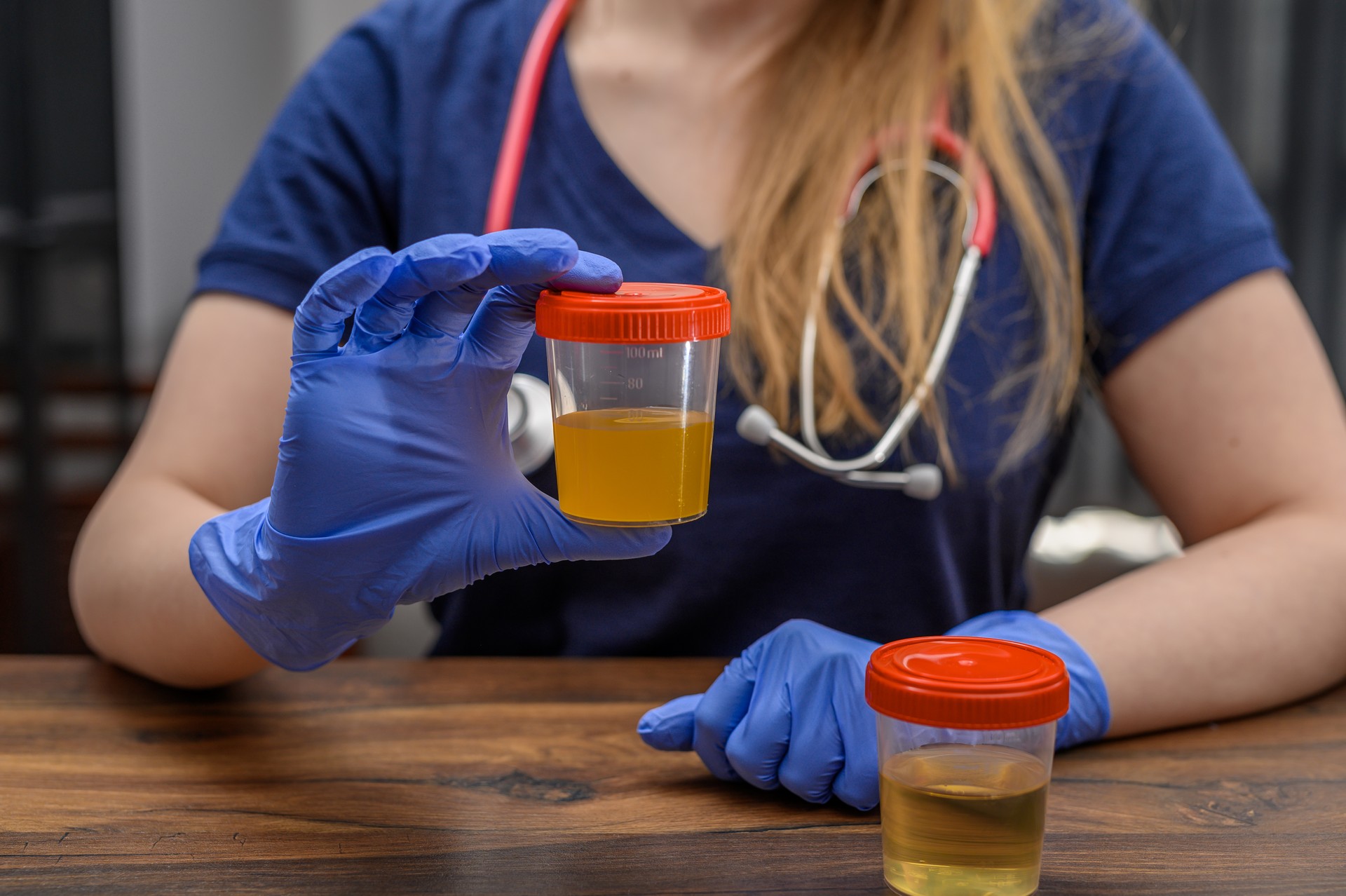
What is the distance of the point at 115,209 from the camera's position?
2385 mm

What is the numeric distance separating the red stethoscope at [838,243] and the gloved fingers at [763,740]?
27 centimetres

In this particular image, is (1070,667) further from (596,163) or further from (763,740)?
(596,163)

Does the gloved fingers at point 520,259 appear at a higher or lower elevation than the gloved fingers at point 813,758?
higher

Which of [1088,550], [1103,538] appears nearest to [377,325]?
[1088,550]

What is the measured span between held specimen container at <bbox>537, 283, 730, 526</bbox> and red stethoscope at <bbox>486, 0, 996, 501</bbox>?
28 cm

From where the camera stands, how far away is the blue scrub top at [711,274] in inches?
40.0

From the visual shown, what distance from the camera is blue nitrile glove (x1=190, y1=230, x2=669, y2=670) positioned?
604mm

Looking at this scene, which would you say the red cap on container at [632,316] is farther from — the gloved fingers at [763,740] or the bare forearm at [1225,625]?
the bare forearm at [1225,625]

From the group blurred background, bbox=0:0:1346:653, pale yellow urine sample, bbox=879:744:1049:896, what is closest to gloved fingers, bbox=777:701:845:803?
pale yellow urine sample, bbox=879:744:1049:896

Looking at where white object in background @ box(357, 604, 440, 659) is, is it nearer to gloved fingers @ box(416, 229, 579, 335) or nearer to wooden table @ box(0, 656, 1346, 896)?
wooden table @ box(0, 656, 1346, 896)

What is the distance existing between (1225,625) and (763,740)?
0.40 m

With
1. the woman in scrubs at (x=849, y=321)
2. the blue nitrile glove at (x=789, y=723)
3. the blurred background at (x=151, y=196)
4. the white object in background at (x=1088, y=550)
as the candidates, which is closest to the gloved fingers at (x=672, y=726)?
the blue nitrile glove at (x=789, y=723)

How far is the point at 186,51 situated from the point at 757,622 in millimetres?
2636

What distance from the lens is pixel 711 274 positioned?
103 cm
